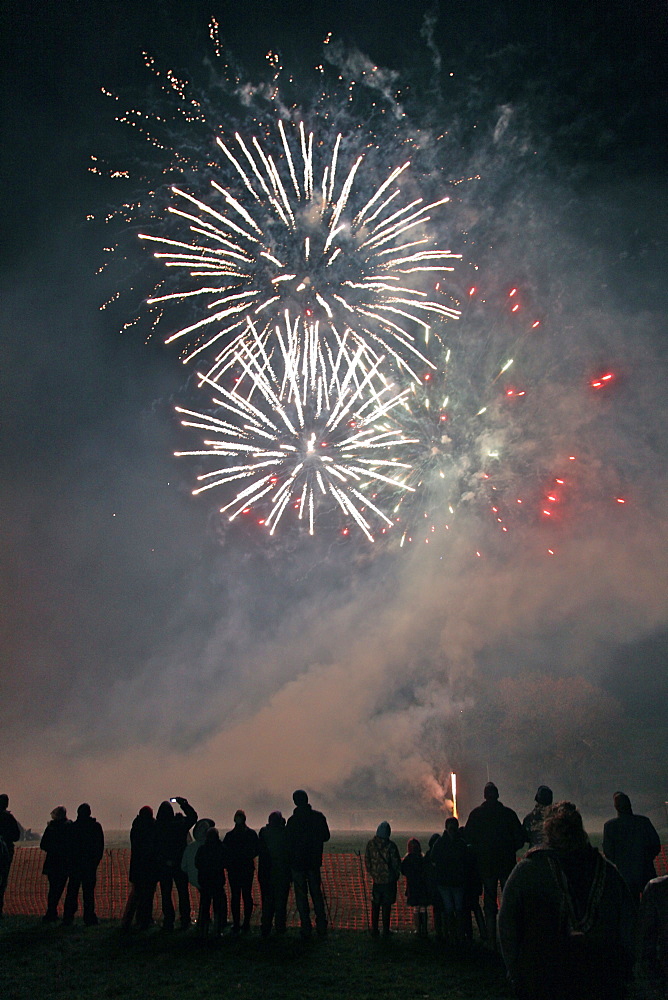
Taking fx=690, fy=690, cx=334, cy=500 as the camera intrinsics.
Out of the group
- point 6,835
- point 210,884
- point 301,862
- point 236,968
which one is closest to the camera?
point 236,968

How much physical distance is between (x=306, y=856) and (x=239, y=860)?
107cm

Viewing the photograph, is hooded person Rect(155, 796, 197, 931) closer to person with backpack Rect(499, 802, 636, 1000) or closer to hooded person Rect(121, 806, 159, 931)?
hooded person Rect(121, 806, 159, 931)

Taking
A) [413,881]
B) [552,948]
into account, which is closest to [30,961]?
[413,881]

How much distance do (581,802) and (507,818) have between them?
13430cm

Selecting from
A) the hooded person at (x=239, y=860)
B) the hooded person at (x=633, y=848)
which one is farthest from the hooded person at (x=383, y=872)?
the hooded person at (x=633, y=848)

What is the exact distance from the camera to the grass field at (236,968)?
25.7 ft

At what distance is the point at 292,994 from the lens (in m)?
7.76

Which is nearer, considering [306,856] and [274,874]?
[306,856]

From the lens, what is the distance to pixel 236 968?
28.8ft

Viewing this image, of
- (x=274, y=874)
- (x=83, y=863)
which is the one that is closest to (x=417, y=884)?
(x=274, y=874)

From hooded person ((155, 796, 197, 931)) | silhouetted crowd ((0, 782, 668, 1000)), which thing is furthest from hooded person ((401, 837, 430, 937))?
hooded person ((155, 796, 197, 931))

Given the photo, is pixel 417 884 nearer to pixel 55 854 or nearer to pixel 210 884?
pixel 210 884

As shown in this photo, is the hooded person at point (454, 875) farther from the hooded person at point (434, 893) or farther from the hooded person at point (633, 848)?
the hooded person at point (633, 848)

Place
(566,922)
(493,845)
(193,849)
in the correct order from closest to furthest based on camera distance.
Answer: (566,922) < (493,845) < (193,849)
